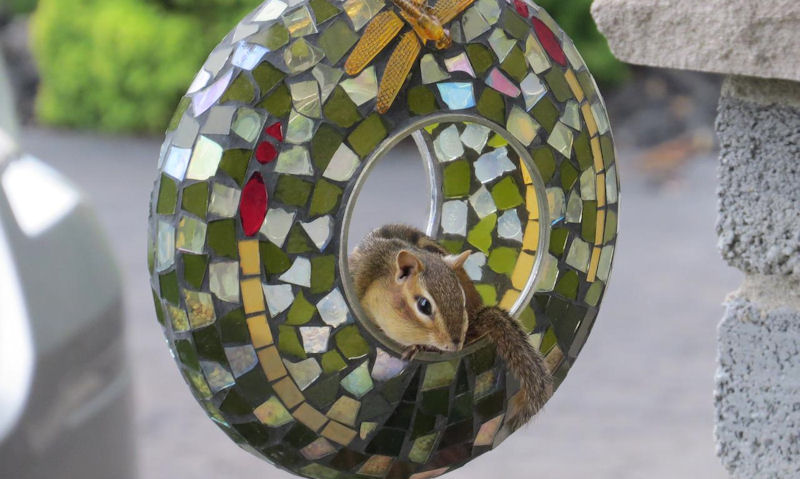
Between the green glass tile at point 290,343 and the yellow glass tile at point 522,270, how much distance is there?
0.71 feet

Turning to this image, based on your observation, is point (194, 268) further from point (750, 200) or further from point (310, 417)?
point (750, 200)

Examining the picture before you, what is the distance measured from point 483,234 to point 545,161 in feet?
0.59

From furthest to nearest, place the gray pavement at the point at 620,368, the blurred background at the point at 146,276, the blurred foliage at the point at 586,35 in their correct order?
the blurred foliage at the point at 586,35
the gray pavement at the point at 620,368
the blurred background at the point at 146,276

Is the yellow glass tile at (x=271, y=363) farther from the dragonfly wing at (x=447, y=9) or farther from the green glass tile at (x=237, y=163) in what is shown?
the dragonfly wing at (x=447, y=9)

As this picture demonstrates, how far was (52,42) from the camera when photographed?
6688 millimetres

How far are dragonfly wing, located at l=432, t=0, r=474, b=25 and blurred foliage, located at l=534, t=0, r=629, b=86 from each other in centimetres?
550

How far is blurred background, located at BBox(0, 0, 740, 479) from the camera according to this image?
1940 mm

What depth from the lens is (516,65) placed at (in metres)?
0.78

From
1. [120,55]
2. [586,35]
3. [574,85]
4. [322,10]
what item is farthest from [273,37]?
[120,55]

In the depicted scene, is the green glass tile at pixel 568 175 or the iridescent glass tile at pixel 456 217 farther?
the iridescent glass tile at pixel 456 217

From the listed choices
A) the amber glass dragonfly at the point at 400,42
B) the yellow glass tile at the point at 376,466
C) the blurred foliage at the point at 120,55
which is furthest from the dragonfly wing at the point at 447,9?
the blurred foliage at the point at 120,55

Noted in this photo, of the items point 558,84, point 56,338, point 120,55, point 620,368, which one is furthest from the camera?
point 120,55

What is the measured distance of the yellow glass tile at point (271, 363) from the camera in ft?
2.36

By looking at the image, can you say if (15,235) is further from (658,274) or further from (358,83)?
(658,274)
